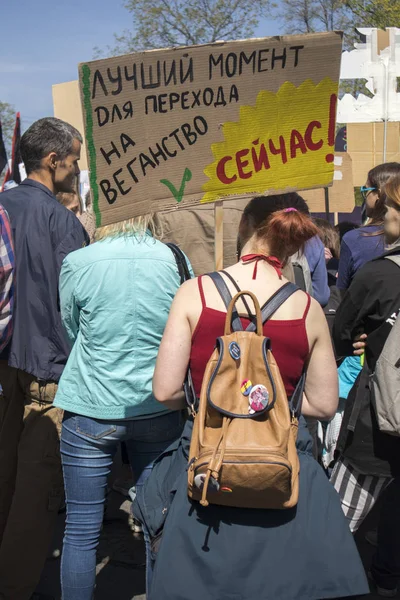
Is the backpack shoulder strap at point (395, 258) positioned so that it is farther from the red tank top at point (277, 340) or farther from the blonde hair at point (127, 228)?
the blonde hair at point (127, 228)

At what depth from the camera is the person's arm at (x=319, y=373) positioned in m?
2.05

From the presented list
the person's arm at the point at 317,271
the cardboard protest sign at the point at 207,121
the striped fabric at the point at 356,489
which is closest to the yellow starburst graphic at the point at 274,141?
the cardboard protest sign at the point at 207,121

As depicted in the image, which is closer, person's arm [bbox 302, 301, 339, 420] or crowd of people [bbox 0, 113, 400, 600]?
crowd of people [bbox 0, 113, 400, 600]

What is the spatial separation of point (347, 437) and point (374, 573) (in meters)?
0.83

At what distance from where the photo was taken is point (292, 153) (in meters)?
2.61

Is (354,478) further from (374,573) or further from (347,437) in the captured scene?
(374,573)

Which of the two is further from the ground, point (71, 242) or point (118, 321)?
point (71, 242)

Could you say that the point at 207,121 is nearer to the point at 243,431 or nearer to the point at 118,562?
the point at 243,431

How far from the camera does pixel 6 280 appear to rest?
2887 mm

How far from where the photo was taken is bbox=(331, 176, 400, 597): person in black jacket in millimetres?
2672

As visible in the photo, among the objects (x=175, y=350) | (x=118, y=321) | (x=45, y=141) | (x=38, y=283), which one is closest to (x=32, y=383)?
(x=38, y=283)

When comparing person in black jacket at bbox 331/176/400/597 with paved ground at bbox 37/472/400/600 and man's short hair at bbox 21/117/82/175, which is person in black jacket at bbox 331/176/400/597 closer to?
paved ground at bbox 37/472/400/600

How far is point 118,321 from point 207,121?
0.77m

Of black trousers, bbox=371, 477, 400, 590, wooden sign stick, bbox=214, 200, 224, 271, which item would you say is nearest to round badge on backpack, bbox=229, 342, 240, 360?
wooden sign stick, bbox=214, 200, 224, 271
